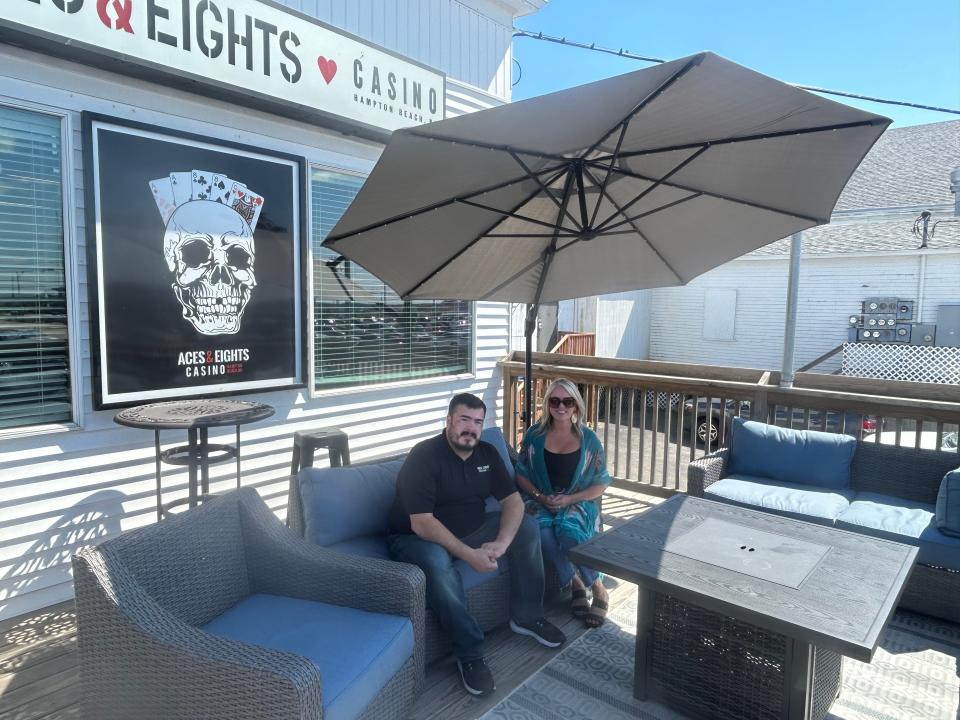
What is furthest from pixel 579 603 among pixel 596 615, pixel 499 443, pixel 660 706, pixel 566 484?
pixel 499 443

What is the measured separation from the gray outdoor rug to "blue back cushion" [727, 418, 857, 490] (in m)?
1.00

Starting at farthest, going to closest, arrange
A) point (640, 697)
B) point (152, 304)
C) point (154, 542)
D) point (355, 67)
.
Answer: point (355, 67) < point (152, 304) < point (640, 697) < point (154, 542)

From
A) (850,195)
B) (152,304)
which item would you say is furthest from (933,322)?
(152,304)

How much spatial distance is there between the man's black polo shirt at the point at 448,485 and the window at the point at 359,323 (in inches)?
73.8

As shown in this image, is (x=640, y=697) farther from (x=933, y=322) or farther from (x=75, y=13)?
(x=933, y=322)

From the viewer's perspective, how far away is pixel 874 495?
3572 millimetres

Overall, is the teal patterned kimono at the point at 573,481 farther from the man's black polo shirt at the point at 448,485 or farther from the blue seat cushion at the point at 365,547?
the blue seat cushion at the point at 365,547

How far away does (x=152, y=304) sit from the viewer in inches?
131

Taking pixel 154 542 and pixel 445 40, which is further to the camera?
pixel 445 40

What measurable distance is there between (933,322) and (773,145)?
11.3m

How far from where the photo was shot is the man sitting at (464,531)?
94.3 inches

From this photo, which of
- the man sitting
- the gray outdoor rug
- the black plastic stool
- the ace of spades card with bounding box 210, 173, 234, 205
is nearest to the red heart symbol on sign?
the ace of spades card with bounding box 210, 173, 234, 205

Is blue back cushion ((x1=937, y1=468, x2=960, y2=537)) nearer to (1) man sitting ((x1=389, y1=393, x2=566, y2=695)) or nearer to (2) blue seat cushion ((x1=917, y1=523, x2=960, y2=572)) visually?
(2) blue seat cushion ((x1=917, y1=523, x2=960, y2=572))

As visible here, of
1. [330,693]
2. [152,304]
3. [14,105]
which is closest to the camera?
[330,693]
